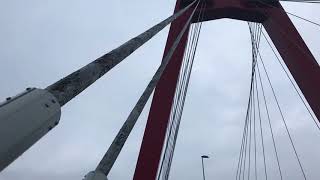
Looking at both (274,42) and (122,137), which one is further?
(274,42)

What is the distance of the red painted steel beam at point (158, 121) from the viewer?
909cm

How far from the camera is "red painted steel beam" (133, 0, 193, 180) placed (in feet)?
29.8

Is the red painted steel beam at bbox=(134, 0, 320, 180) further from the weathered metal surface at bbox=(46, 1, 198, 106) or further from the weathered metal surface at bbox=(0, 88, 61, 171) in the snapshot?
the weathered metal surface at bbox=(0, 88, 61, 171)

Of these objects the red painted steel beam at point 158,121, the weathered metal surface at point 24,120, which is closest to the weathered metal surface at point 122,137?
the weathered metal surface at point 24,120

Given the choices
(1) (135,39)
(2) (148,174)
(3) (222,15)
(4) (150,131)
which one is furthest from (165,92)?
(1) (135,39)

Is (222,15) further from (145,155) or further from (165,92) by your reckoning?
(145,155)

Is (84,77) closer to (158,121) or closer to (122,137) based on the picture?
(122,137)

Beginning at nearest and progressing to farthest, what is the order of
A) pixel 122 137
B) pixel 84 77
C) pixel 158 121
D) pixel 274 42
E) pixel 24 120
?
pixel 24 120 → pixel 84 77 → pixel 122 137 → pixel 158 121 → pixel 274 42

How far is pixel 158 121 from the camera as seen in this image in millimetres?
9672

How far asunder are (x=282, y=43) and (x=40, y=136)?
9.87 metres

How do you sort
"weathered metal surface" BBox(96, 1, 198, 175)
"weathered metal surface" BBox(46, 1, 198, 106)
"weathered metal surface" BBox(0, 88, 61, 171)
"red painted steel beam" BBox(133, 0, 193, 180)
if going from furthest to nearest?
1. "red painted steel beam" BBox(133, 0, 193, 180)
2. "weathered metal surface" BBox(96, 1, 198, 175)
3. "weathered metal surface" BBox(46, 1, 198, 106)
4. "weathered metal surface" BBox(0, 88, 61, 171)

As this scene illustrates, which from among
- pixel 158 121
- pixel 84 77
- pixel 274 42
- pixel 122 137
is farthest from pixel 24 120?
pixel 274 42

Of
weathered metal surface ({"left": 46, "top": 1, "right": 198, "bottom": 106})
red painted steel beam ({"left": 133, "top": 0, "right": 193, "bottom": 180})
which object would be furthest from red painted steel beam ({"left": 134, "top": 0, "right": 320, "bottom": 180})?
weathered metal surface ({"left": 46, "top": 1, "right": 198, "bottom": 106})

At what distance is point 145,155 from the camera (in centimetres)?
928
